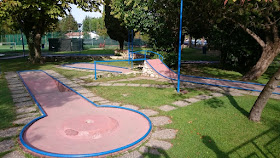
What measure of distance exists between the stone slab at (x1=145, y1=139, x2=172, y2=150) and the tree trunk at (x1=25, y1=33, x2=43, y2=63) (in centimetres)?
1502

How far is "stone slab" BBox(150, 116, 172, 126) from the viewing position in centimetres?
508

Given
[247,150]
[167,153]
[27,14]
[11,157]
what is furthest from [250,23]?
[27,14]

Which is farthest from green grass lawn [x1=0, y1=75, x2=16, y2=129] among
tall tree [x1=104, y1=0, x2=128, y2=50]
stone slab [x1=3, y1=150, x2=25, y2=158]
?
tall tree [x1=104, y1=0, x2=128, y2=50]

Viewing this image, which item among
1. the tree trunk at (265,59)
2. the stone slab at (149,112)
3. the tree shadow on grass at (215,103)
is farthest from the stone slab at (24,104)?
the tree trunk at (265,59)

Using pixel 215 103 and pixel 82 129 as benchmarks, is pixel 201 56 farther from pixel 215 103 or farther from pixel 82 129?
pixel 82 129

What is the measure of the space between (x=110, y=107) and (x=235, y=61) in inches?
402

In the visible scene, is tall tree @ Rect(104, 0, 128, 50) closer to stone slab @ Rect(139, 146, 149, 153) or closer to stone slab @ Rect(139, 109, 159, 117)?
stone slab @ Rect(139, 109, 159, 117)

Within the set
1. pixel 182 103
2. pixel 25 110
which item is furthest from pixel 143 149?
pixel 25 110

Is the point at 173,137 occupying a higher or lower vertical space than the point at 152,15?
lower

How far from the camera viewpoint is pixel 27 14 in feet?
48.5

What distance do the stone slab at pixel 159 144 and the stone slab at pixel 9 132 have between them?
305 cm

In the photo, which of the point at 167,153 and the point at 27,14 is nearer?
the point at 167,153

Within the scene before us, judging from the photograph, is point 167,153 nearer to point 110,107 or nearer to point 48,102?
point 110,107

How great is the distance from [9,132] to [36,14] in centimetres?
→ 1132
